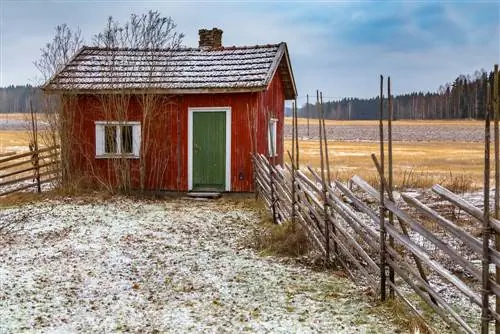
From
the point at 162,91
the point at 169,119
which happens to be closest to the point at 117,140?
the point at 169,119

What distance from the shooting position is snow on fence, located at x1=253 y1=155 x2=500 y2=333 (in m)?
4.44

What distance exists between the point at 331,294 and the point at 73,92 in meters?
10.6

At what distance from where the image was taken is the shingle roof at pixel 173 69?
46.0 ft

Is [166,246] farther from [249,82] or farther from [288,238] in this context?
[249,82]

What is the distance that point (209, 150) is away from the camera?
1430cm

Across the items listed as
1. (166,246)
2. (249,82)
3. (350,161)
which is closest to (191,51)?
(249,82)

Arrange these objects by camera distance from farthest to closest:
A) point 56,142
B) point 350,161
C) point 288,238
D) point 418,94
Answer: point 418,94 < point 350,161 < point 56,142 < point 288,238

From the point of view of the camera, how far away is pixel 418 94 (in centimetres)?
8688

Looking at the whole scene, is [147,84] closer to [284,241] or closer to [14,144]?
[284,241]

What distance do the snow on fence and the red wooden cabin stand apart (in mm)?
2732

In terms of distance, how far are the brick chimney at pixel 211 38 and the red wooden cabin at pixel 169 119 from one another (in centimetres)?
144

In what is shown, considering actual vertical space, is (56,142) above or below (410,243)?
above

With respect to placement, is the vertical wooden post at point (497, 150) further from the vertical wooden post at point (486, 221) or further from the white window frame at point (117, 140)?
the white window frame at point (117, 140)

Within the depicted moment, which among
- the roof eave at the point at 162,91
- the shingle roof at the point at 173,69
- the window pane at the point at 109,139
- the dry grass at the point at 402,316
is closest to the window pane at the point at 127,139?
the window pane at the point at 109,139
